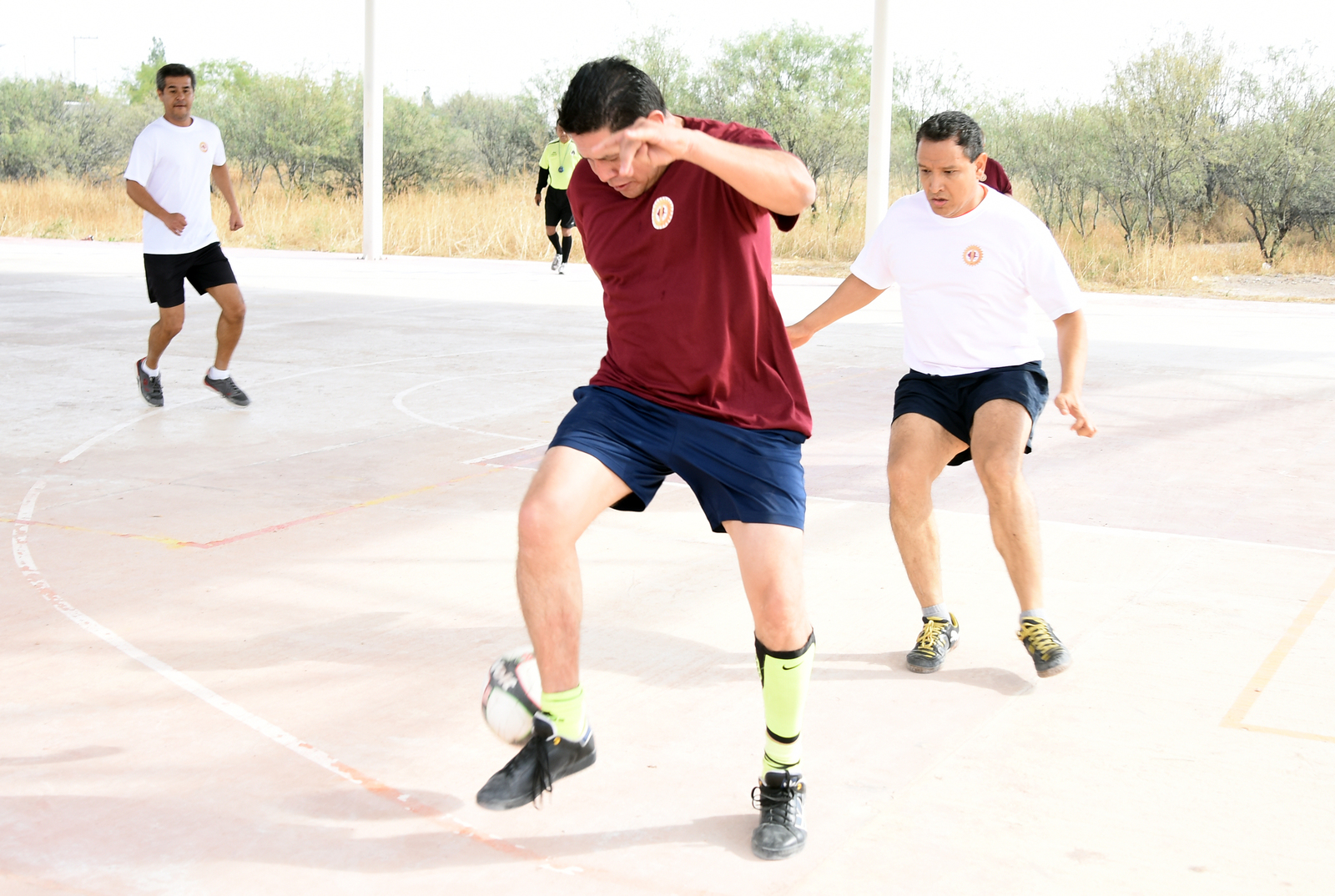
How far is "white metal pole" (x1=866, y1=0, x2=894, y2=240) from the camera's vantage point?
17906mm

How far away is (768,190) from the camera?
3.01 m

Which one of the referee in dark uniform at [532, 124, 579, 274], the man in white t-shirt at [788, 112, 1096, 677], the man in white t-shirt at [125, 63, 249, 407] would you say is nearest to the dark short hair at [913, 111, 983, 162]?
the man in white t-shirt at [788, 112, 1096, 677]

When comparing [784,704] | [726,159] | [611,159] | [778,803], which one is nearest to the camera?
[726,159]

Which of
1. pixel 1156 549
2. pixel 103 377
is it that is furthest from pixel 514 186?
pixel 1156 549

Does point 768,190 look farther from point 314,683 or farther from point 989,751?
point 314,683

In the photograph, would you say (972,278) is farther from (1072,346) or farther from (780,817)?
(780,817)

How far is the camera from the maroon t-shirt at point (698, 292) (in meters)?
3.19

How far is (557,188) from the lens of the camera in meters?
18.6

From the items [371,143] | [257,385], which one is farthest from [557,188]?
[257,385]

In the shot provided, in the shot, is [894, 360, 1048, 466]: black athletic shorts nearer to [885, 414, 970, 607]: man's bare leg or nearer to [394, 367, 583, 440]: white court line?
[885, 414, 970, 607]: man's bare leg

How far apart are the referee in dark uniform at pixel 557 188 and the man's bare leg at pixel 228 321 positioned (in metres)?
9.80

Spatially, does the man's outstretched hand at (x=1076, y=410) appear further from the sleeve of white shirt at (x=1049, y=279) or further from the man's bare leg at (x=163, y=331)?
the man's bare leg at (x=163, y=331)

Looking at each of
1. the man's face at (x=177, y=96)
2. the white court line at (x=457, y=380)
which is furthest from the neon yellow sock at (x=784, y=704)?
the man's face at (x=177, y=96)

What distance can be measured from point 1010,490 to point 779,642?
1.36 metres
